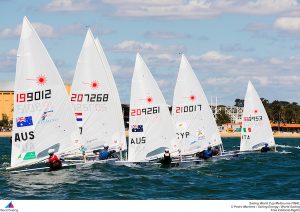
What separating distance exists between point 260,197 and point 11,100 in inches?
6195

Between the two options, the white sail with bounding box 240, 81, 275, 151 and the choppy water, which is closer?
the choppy water

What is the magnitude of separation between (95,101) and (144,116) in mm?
3746

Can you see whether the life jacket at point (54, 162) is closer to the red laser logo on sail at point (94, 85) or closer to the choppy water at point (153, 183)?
the choppy water at point (153, 183)

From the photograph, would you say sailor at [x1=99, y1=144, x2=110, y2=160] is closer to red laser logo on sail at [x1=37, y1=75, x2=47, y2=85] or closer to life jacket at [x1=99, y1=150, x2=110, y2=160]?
life jacket at [x1=99, y1=150, x2=110, y2=160]

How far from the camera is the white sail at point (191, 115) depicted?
51000mm

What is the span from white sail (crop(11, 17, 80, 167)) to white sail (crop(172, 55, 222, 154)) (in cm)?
1409

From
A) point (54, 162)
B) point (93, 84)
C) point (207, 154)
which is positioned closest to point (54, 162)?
point (54, 162)

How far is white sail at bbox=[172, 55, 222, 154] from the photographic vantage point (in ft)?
167

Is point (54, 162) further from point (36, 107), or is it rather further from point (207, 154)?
point (207, 154)

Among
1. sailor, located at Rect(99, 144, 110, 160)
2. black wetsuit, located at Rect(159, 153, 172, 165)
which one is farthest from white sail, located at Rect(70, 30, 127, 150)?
black wetsuit, located at Rect(159, 153, 172, 165)

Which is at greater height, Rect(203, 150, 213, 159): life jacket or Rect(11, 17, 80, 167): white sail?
Rect(11, 17, 80, 167): white sail

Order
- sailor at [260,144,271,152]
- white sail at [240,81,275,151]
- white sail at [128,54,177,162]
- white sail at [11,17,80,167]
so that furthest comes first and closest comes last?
white sail at [240,81,275,151] < sailor at [260,144,271,152] < white sail at [128,54,177,162] < white sail at [11,17,80,167]
